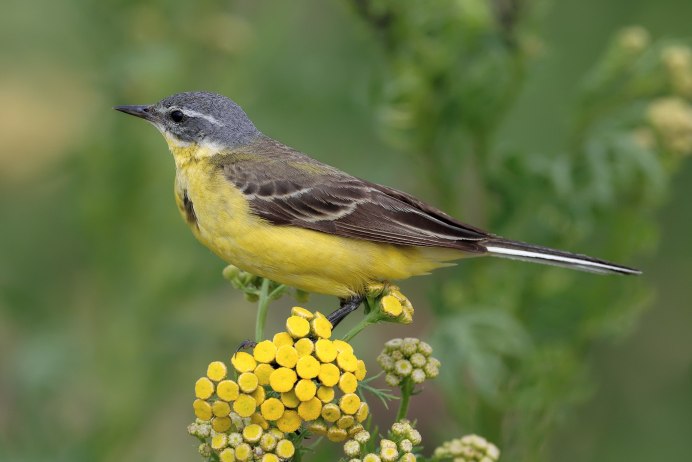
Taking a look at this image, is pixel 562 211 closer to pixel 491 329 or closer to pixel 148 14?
pixel 491 329

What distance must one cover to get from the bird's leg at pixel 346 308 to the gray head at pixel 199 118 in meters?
1.18

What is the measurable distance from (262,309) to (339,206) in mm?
1102

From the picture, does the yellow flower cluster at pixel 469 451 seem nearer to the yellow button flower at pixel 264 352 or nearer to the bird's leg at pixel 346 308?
the yellow button flower at pixel 264 352

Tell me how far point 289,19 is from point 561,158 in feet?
10.1

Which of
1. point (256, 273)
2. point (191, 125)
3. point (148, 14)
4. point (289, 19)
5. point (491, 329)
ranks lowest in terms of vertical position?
point (256, 273)

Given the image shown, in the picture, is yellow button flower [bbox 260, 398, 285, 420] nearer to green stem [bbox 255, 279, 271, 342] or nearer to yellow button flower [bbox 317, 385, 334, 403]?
yellow button flower [bbox 317, 385, 334, 403]

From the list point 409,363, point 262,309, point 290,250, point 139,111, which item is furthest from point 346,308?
point 139,111

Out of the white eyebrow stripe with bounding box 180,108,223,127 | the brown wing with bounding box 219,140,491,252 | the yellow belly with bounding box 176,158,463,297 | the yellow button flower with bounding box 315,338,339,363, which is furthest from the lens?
the white eyebrow stripe with bounding box 180,108,223,127

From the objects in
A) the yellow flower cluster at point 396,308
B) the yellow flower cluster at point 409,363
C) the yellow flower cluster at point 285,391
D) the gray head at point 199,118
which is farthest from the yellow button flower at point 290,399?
the gray head at point 199,118

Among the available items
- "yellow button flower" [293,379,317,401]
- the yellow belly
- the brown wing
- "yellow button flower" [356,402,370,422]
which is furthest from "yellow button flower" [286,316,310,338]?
the brown wing

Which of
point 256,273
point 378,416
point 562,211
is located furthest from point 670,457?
point 256,273

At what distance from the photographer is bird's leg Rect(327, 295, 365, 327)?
4930mm

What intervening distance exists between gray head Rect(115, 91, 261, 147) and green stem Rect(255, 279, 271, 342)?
117 cm

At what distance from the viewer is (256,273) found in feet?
15.5
